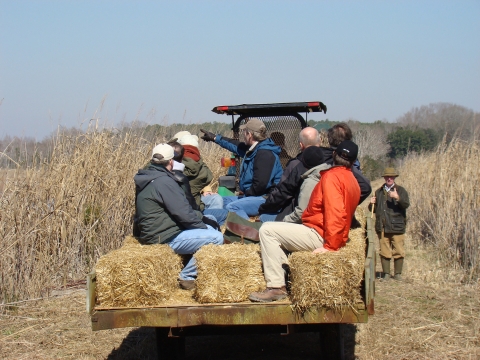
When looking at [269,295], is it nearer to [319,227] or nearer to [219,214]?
[319,227]

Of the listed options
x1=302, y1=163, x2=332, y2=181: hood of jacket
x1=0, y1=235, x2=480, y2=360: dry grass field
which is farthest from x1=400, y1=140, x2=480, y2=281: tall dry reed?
x1=302, y1=163, x2=332, y2=181: hood of jacket

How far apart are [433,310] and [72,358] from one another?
462 centimetres

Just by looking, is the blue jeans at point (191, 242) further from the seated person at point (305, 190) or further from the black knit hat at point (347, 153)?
the black knit hat at point (347, 153)

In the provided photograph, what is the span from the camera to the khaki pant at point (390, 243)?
34.5 feet

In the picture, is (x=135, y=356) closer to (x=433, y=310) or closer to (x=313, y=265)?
(x=313, y=265)

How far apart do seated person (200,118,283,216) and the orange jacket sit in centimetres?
165

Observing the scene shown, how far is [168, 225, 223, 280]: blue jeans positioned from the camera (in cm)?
570

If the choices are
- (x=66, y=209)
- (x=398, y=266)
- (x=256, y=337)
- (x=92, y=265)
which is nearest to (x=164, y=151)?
(x=256, y=337)

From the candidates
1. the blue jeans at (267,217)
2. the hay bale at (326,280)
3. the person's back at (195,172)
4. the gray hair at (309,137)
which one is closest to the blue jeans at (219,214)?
the person's back at (195,172)

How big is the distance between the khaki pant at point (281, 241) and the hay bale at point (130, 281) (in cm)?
89

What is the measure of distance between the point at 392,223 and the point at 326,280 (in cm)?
625

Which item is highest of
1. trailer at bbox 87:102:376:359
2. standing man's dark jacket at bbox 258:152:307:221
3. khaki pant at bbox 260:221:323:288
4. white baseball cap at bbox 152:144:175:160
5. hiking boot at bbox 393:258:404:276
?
white baseball cap at bbox 152:144:175:160

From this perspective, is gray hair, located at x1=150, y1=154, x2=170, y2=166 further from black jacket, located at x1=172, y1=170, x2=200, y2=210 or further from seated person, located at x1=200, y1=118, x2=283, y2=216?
seated person, located at x1=200, y1=118, x2=283, y2=216

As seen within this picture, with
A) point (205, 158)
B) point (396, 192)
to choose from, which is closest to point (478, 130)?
point (396, 192)
